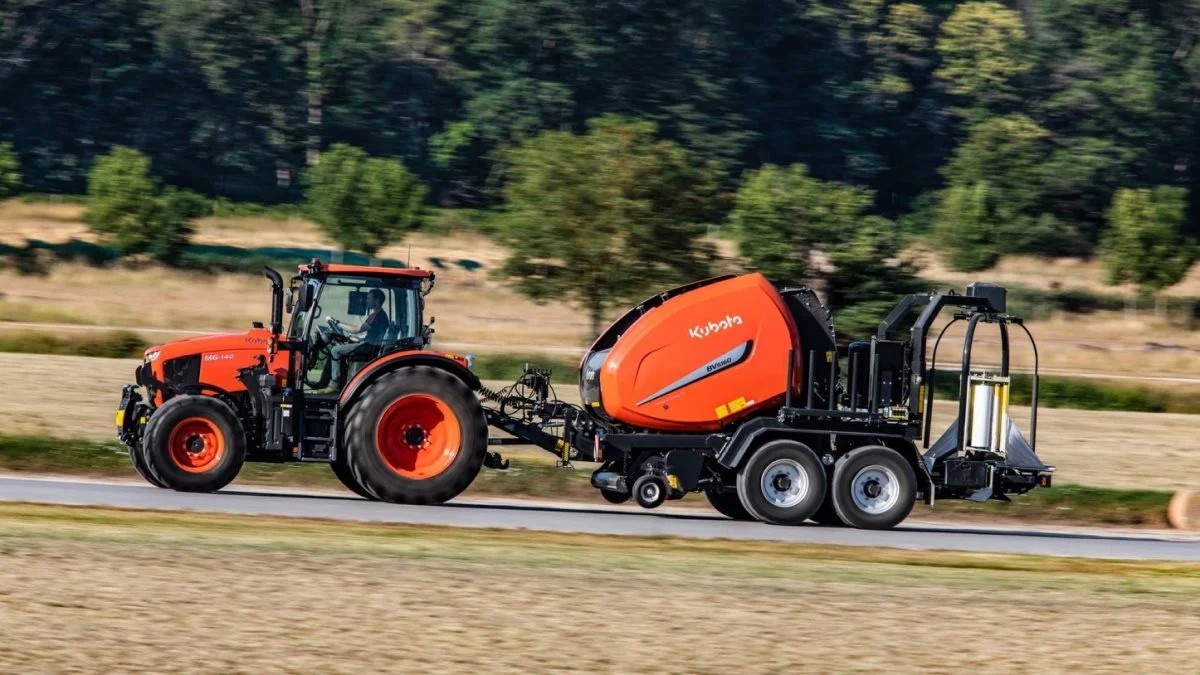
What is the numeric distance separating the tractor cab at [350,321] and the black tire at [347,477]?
725 mm

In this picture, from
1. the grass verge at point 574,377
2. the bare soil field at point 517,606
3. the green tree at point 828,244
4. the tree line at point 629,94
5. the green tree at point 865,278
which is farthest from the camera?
the tree line at point 629,94

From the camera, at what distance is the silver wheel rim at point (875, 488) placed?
57.6ft

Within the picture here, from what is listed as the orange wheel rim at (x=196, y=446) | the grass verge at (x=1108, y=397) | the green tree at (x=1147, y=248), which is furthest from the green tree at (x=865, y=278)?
the orange wheel rim at (x=196, y=446)

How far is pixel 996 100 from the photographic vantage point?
98.2m

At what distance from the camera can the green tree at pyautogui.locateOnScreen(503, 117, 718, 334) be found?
43000mm

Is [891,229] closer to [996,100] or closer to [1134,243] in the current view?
[1134,243]

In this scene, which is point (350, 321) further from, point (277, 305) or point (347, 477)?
point (347, 477)

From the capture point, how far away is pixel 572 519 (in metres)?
17.0

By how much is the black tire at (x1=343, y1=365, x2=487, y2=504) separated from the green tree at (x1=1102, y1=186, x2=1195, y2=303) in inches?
2290

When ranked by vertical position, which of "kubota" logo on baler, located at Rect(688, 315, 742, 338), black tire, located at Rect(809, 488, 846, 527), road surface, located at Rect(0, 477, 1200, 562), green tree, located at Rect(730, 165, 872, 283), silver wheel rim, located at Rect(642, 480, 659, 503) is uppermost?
green tree, located at Rect(730, 165, 872, 283)

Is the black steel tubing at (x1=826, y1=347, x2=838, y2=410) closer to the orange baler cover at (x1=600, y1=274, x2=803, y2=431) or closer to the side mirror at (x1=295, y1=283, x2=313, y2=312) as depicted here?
the orange baler cover at (x1=600, y1=274, x2=803, y2=431)

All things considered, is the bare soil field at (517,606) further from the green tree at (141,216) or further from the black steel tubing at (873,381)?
the green tree at (141,216)

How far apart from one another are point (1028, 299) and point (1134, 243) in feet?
23.0

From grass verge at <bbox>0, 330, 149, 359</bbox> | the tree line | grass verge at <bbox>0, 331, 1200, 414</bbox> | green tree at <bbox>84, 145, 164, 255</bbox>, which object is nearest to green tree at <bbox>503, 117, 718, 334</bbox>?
grass verge at <bbox>0, 331, 1200, 414</bbox>
